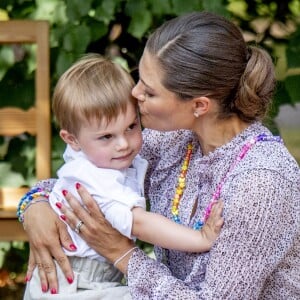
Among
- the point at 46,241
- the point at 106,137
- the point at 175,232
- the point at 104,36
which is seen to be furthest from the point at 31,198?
the point at 104,36

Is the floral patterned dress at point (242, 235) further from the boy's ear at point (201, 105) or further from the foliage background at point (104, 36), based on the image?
the foliage background at point (104, 36)

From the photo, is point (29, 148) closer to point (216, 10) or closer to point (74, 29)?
point (74, 29)

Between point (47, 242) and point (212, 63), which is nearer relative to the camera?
point (212, 63)

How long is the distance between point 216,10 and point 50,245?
1352 millimetres

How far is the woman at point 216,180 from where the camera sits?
2.59m

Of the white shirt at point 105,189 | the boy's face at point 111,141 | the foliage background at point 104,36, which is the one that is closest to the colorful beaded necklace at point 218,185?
the white shirt at point 105,189

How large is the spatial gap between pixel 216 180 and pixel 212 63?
32 cm

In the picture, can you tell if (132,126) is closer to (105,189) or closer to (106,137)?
(106,137)

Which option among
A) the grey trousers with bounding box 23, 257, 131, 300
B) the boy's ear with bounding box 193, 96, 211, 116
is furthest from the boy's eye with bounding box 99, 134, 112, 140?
the grey trousers with bounding box 23, 257, 131, 300

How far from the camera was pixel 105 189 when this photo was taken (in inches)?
105

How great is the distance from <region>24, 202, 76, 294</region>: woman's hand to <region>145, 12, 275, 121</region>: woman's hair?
19.9 inches

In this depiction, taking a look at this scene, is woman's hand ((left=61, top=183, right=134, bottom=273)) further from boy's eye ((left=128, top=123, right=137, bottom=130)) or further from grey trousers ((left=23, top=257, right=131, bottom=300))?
boy's eye ((left=128, top=123, right=137, bottom=130))

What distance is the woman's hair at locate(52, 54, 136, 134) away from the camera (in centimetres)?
266

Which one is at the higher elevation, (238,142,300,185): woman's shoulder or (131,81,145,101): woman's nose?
(131,81,145,101): woman's nose
